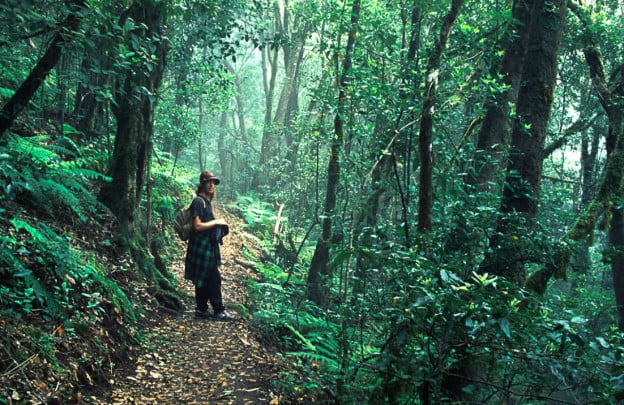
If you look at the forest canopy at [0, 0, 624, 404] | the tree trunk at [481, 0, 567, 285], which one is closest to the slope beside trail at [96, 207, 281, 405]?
the forest canopy at [0, 0, 624, 404]

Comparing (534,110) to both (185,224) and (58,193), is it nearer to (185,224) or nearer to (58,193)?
(185,224)

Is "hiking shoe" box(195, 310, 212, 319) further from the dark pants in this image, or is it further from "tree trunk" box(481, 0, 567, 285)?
"tree trunk" box(481, 0, 567, 285)

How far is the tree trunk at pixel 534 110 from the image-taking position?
5.77 meters

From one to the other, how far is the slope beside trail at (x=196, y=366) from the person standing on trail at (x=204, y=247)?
465 mm

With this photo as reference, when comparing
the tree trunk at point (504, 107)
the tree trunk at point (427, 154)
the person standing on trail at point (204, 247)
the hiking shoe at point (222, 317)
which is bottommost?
the hiking shoe at point (222, 317)

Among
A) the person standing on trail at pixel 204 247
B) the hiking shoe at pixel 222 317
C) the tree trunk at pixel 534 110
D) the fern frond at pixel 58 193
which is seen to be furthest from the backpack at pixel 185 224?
the tree trunk at pixel 534 110

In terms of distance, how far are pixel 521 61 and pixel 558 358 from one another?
5.40 m

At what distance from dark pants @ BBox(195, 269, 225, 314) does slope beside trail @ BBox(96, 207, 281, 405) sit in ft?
0.79

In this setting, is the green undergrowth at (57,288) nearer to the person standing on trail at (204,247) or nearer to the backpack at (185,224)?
the person standing on trail at (204,247)

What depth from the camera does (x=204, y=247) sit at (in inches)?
280

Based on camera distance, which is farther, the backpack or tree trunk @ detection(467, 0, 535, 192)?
the backpack

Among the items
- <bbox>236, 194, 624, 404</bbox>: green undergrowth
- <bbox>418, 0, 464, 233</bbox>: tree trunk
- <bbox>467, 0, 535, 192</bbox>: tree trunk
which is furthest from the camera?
<bbox>467, 0, 535, 192</bbox>: tree trunk

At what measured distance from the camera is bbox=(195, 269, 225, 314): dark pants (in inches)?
280

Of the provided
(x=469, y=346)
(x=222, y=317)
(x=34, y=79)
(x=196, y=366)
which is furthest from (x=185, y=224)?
(x=469, y=346)
